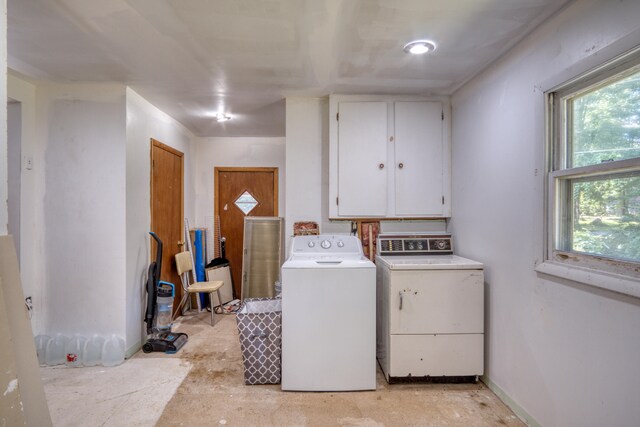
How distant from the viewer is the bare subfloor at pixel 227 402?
1953 mm

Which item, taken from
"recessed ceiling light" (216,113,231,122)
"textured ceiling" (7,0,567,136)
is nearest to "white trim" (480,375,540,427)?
"textured ceiling" (7,0,567,136)

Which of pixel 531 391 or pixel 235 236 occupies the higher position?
pixel 235 236

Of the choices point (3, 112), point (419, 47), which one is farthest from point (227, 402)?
point (419, 47)

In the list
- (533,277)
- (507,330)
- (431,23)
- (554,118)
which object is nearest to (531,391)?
(507,330)

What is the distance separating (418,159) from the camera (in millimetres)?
2842

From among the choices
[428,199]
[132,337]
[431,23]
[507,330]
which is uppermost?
[431,23]

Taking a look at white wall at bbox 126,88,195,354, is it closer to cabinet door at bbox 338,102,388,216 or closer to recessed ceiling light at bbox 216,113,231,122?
recessed ceiling light at bbox 216,113,231,122

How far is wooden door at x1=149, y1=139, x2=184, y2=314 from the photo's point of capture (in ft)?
10.7

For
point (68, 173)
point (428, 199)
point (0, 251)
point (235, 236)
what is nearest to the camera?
point (0, 251)

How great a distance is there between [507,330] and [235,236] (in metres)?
3.46

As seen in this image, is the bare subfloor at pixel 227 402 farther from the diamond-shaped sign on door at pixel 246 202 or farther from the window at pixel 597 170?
the diamond-shaped sign on door at pixel 246 202

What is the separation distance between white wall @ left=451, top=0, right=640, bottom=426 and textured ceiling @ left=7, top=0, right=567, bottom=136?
0.67 feet

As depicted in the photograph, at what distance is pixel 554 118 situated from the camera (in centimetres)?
175

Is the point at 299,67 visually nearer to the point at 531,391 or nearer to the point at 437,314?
the point at 437,314
